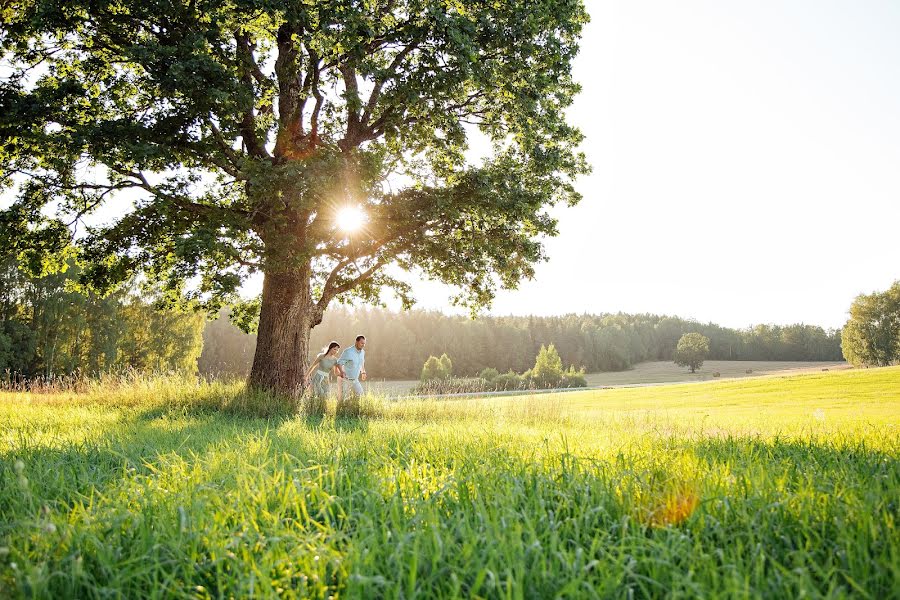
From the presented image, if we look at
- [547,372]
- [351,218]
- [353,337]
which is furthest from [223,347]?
[351,218]

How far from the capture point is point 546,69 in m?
11.9

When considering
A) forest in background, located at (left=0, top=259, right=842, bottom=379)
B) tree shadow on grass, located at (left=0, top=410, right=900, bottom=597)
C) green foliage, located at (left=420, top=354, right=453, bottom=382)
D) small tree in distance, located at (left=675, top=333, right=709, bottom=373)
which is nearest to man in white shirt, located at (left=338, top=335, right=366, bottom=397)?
forest in background, located at (left=0, top=259, right=842, bottom=379)

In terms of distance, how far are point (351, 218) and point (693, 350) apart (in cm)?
7772

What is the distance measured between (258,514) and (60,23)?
11.9m

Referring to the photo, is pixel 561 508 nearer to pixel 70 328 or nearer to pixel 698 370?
pixel 70 328

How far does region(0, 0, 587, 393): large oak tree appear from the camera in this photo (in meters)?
10.0

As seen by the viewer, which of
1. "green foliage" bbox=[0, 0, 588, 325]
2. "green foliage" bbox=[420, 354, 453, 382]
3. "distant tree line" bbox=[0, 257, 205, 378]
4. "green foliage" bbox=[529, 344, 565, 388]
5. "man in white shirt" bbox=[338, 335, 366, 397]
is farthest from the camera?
"green foliage" bbox=[529, 344, 565, 388]

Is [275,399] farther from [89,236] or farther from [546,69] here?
[546,69]

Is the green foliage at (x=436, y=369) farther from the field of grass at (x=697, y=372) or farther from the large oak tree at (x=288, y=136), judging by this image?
the large oak tree at (x=288, y=136)

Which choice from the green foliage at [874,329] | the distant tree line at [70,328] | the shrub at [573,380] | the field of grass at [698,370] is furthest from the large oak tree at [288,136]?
the green foliage at [874,329]

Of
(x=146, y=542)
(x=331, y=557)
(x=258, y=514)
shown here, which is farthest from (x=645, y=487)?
(x=146, y=542)

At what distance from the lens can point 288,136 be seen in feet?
39.9

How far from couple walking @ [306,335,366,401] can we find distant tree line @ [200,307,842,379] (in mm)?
50295

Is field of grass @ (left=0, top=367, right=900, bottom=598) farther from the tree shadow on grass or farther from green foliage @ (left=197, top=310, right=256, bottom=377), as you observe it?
green foliage @ (left=197, top=310, right=256, bottom=377)
